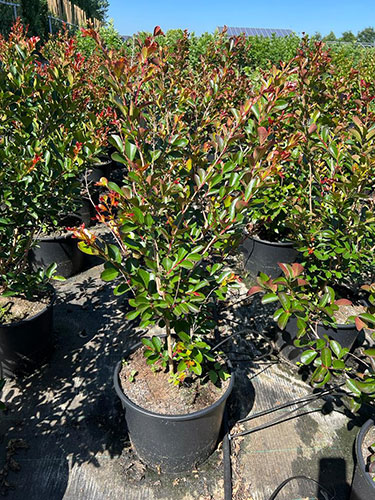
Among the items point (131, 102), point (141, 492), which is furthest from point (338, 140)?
point (141, 492)

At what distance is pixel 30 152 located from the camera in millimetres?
2260

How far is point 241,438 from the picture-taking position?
7.20 feet

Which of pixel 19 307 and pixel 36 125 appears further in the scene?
pixel 19 307

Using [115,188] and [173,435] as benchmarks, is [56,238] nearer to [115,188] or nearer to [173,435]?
[115,188]

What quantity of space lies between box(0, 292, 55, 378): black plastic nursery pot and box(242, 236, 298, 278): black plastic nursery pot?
209 cm

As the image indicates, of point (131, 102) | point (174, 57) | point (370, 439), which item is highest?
point (174, 57)

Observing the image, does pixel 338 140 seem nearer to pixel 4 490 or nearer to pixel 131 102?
pixel 131 102

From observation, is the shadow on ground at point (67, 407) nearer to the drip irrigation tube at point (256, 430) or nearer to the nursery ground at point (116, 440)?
the nursery ground at point (116, 440)

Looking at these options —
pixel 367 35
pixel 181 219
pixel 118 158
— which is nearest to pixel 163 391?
pixel 181 219

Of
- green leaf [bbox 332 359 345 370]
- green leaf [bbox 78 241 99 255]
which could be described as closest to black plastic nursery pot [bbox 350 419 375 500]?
green leaf [bbox 332 359 345 370]

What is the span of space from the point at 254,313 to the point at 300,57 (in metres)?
2.19

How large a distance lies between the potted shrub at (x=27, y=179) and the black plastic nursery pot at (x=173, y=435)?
92cm

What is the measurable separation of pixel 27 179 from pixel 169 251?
115 centimetres

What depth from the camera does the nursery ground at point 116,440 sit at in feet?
6.30
